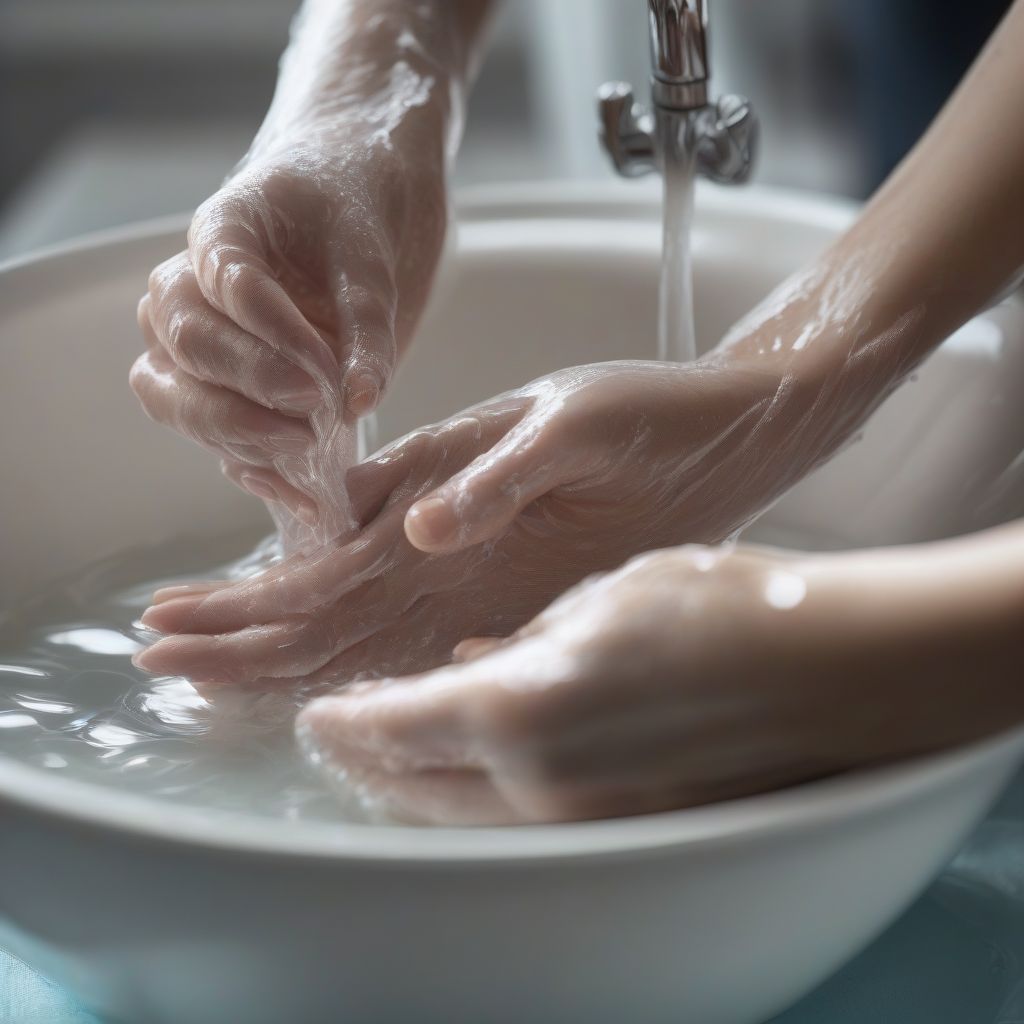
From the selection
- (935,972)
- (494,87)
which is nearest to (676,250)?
(935,972)

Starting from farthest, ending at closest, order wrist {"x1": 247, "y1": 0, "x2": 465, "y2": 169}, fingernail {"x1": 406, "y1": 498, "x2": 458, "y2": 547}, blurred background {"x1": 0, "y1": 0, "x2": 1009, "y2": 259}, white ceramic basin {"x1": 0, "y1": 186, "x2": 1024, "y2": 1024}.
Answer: blurred background {"x1": 0, "y1": 0, "x2": 1009, "y2": 259} < wrist {"x1": 247, "y1": 0, "x2": 465, "y2": 169} < fingernail {"x1": 406, "y1": 498, "x2": 458, "y2": 547} < white ceramic basin {"x1": 0, "y1": 186, "x2": 1024, "y2": 1024}

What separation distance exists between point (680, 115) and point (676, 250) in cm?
7

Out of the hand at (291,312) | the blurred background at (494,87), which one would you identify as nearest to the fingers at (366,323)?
the hand at (291,312)

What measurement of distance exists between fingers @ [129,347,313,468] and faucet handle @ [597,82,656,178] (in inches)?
11.6

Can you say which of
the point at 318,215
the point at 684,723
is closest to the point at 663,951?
the point at 684,723

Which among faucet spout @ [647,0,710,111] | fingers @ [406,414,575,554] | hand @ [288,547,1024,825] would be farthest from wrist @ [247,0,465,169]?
hand @ [288,547,1024,825]

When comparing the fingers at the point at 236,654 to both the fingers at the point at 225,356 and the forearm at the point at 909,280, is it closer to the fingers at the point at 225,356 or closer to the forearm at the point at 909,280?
the fingers at the point at 225,356

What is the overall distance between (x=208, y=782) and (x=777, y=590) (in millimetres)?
228

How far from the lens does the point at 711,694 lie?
0.33 m

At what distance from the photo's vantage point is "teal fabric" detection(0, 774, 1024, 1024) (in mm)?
425

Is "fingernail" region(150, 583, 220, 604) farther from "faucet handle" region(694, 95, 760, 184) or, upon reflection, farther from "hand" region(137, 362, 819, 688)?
"faucet handle" region(694, 95, 760, 184)

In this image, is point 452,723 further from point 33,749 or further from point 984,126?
point 984,126

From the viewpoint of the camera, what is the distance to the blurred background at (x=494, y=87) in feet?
4.38

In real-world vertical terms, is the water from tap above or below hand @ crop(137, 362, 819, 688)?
above
